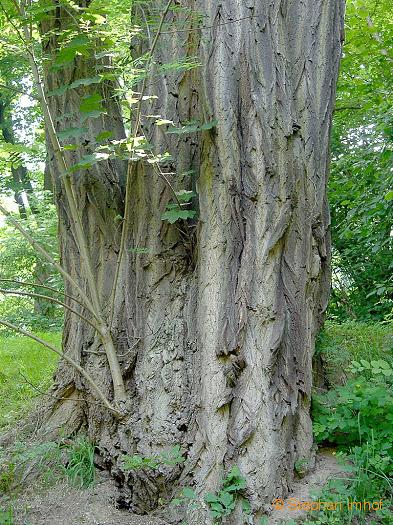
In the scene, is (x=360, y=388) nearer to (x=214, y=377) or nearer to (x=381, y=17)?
(x=214, y=377)

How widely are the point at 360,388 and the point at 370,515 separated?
2.68ft

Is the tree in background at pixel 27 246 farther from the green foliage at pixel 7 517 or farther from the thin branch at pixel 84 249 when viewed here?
the green foliage at pixel 7 517

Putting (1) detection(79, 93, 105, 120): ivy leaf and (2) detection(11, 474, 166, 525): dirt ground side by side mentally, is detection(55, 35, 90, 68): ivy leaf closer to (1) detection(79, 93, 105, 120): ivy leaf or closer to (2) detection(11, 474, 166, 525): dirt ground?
(1) detection(79, 93, 105, 120): ivy leaf

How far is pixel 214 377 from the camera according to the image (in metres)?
3.46

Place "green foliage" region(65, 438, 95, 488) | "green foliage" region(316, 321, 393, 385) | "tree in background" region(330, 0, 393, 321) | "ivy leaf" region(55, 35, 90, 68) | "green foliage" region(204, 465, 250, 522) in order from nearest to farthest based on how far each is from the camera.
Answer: "green foliage" region(204, 465, 250, 522)
"ivy leaf" region(55, 35, 90, 68)
"green foliage" region(65, 438, 95, 488)
"green foliage" region(316, 321, 393, 385)
"tree in background" region(330, 0, 393, 321)

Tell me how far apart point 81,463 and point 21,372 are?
2386 mm

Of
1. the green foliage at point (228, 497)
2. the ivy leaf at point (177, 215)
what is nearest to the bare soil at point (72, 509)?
the green foliage at point (228, 497)

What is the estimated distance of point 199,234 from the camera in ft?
12.5

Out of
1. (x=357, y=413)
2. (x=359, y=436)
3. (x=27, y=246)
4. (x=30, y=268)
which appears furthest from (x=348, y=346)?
(x=30, y=268)

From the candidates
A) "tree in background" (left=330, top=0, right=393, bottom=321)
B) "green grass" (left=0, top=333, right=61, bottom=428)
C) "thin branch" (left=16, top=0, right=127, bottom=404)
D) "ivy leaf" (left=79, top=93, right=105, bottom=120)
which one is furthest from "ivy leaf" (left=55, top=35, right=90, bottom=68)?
"tree in background" (left=330, top=0, right=393, bottom=321)

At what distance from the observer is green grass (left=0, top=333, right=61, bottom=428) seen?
190 inches

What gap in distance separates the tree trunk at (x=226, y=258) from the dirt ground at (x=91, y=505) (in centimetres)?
9

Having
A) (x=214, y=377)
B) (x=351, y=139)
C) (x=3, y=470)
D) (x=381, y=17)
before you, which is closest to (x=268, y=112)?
(x=214, y=377)

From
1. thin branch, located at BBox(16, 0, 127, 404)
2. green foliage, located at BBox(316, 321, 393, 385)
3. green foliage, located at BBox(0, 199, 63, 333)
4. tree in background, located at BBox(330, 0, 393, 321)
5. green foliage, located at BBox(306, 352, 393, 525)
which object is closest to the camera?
green foliage, located at BBox(306, 352, 393, 525)
